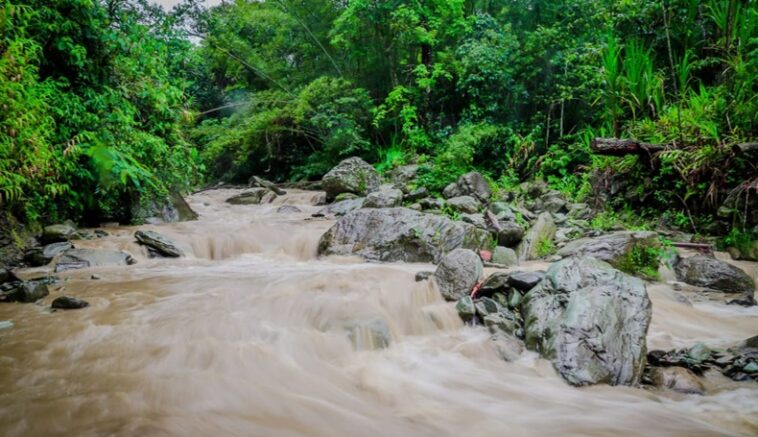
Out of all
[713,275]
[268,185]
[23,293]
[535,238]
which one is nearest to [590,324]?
[713,275]

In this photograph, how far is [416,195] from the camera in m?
8.96

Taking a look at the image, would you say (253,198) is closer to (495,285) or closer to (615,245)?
(495,285)

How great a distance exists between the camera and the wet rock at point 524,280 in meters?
3.52

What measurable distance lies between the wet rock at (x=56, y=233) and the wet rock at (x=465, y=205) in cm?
617

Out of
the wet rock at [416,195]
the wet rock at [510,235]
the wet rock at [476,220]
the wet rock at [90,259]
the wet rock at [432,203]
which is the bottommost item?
the wet rock at [90,259]

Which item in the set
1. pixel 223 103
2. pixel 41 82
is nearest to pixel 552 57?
pixel 41 82

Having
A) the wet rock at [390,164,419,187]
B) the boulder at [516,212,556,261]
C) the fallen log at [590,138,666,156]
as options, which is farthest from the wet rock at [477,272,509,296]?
the wet rock at [390,164,419,187]

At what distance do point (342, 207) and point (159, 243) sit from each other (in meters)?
4.24

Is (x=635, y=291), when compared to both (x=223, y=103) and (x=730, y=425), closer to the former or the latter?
(x=730, y=425)

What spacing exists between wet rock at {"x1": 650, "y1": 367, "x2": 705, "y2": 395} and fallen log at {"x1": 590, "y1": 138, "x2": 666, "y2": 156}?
14.0 ft

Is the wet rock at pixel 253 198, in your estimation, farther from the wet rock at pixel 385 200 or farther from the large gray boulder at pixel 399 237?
the large gray boulder at pixel 399 237

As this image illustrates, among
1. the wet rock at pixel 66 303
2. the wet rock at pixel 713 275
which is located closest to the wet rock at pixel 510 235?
the wet rock at pixel 713 275

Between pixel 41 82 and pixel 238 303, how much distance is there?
4645 millimetres

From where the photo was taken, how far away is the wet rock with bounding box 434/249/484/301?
3.82 metres
